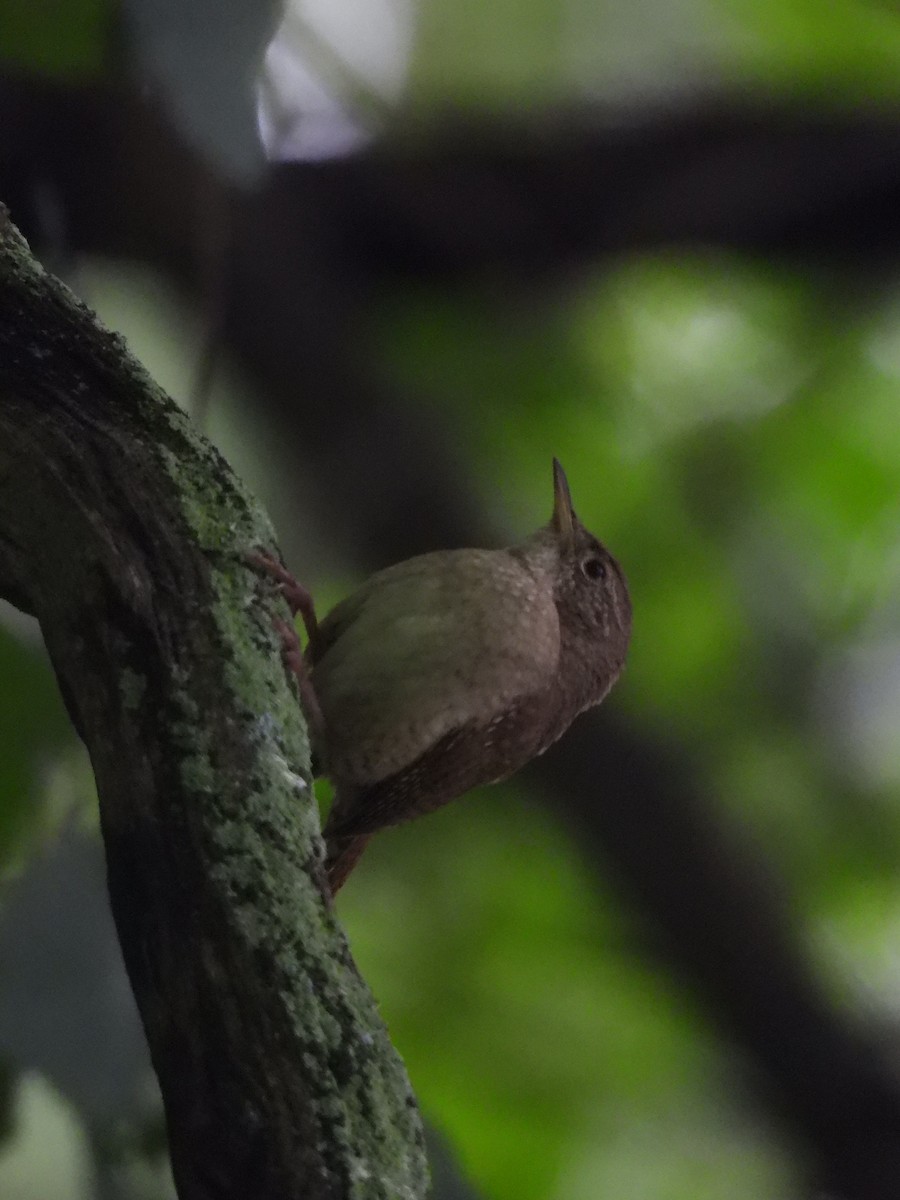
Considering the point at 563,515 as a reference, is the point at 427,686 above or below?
below

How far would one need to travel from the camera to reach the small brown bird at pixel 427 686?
137 centimetres

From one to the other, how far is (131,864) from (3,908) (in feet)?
2.65

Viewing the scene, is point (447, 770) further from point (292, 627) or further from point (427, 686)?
point (292, 627)

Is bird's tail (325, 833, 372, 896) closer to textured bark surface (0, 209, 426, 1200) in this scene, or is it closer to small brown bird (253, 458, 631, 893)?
small brown bird (253, 458, 631, 893)

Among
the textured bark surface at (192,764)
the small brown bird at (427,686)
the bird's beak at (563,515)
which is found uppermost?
the bird's beak at (563,515)

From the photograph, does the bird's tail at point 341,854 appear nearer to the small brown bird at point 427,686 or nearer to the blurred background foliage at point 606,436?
the small brown bird at point 427,686

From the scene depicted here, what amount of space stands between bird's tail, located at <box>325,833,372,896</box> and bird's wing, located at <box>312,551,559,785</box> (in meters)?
0.09

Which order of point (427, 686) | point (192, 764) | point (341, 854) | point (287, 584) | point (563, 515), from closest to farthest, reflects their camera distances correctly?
point (192, 764)
point (287, 584)
point (427, 686)
point (341, 854)
point (563, 515)

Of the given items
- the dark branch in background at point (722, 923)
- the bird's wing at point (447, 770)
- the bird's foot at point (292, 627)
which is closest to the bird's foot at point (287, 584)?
the bird's foot at point (292, 627)

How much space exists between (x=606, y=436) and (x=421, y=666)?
0.95 metres

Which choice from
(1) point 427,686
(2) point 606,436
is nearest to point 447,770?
(1) point 427,686

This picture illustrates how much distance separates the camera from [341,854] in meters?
1.49

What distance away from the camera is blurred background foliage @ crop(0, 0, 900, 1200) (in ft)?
6.51

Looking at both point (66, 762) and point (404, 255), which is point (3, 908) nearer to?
point (66, 762)
